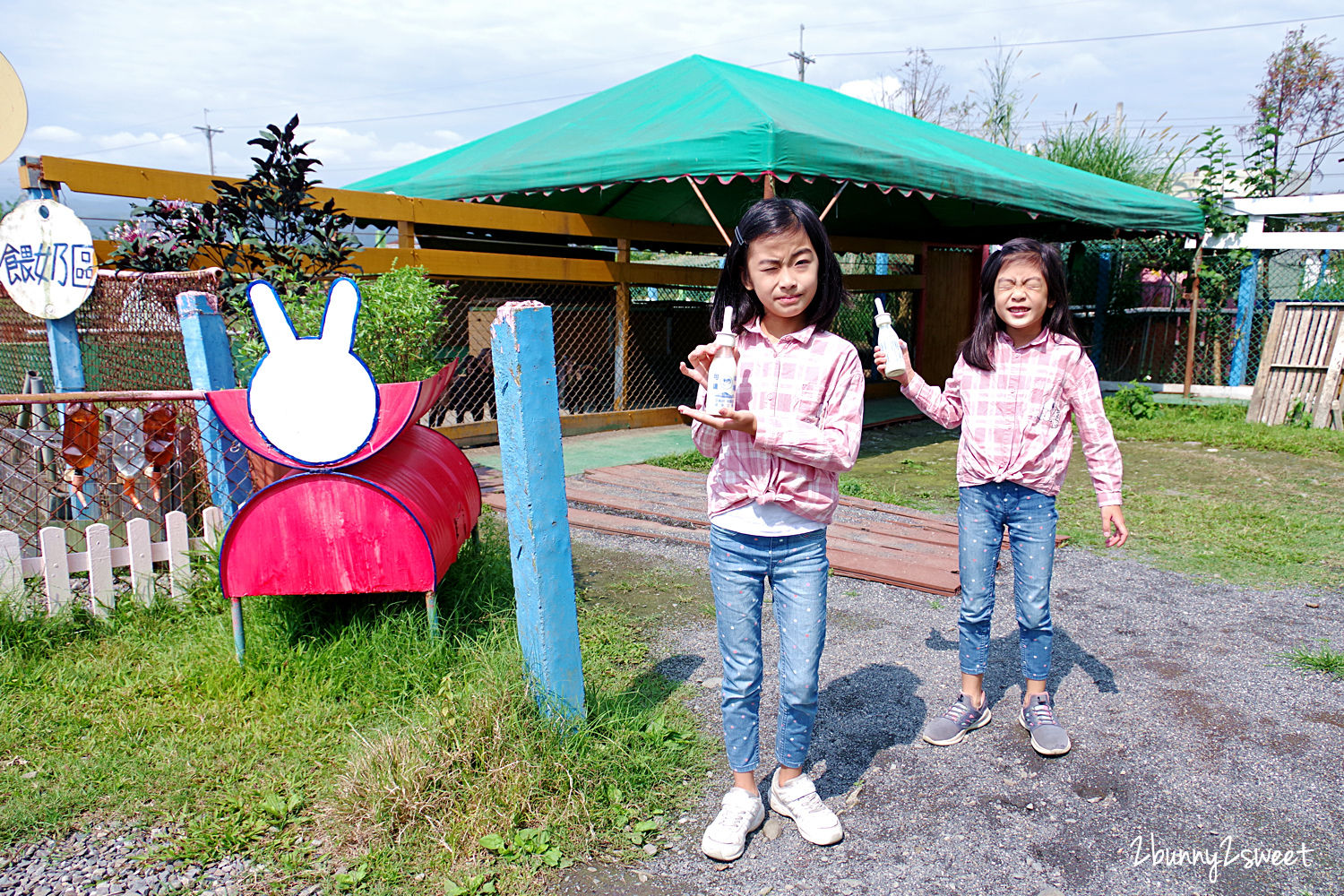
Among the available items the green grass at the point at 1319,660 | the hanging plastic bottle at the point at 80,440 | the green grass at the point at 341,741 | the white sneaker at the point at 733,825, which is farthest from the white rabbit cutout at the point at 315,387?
the green grass at the point at 1319,660

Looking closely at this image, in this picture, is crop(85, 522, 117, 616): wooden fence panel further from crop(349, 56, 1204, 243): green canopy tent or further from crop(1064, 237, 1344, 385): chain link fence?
crop(1064, 237, 1344, 385): chain link fence

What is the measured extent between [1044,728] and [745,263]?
70.6 inches

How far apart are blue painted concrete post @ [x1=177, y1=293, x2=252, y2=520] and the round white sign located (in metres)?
1.29

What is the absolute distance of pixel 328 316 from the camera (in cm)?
289

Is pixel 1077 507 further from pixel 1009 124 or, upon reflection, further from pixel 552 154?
pixel 1009 124

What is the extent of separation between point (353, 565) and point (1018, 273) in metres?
2.39

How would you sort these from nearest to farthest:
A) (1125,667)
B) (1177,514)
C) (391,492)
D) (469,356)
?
(391,492) → (1125,667) → (1177,514) → (469,356)

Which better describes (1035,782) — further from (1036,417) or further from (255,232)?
(255,232)

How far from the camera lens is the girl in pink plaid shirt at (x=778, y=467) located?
6.93 ft

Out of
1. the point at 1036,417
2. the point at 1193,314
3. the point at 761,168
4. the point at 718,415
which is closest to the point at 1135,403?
Answer: the point at 1193,314

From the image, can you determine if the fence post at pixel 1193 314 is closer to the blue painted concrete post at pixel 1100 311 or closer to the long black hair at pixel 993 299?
the blue painted concrete post at pixel 1100 311

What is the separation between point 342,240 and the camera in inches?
203

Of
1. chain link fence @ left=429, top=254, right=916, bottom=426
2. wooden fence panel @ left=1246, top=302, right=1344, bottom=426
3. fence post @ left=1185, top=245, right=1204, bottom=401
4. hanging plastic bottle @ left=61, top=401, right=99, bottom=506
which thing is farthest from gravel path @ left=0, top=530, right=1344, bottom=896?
fence post @ left=1185, top=245, right=1204, bottom=401

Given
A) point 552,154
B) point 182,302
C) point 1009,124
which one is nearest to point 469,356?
point 552,154
